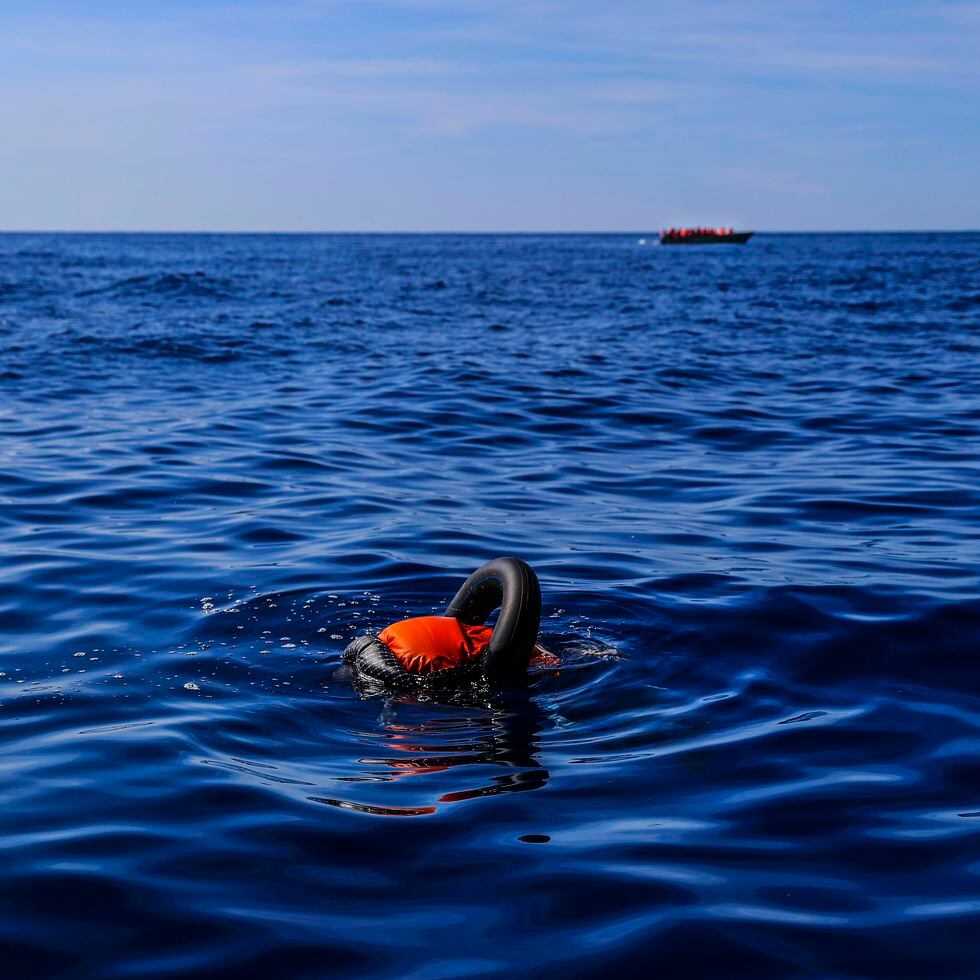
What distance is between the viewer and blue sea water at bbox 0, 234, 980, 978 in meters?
4.16

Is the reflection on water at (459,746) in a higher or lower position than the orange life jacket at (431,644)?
lower

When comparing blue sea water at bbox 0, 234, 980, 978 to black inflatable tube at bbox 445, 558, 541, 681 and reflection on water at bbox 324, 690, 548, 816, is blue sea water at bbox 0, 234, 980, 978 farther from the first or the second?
black inflatable tube at bbox 445, 558, 541, 681

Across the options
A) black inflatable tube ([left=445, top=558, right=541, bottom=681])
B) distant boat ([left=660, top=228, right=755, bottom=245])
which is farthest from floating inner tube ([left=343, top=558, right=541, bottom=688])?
distant boat ([left=660, top=228, right=755, bottom=245])

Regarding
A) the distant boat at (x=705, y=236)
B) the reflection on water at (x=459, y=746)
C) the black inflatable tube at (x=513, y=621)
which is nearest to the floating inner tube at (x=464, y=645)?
the black inflatable tube at (x=513, y=621)

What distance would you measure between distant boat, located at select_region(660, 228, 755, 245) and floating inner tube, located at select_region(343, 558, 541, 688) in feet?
402

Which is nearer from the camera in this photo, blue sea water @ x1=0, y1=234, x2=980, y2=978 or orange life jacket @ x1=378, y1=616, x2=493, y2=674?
blue sea water @ x1=0, y1=234, x2=980, y2=978

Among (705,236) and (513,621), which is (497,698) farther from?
(705,236)

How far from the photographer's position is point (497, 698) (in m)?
6.43

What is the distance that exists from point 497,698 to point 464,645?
370 mm

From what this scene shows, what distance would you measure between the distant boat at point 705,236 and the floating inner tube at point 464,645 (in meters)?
122

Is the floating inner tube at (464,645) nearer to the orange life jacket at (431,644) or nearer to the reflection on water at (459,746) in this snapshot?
the orange life jacket at (431,644)

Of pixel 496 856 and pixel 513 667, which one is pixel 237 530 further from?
pixel 496 856

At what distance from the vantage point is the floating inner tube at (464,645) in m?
6.36

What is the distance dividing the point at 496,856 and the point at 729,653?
10.0ft
